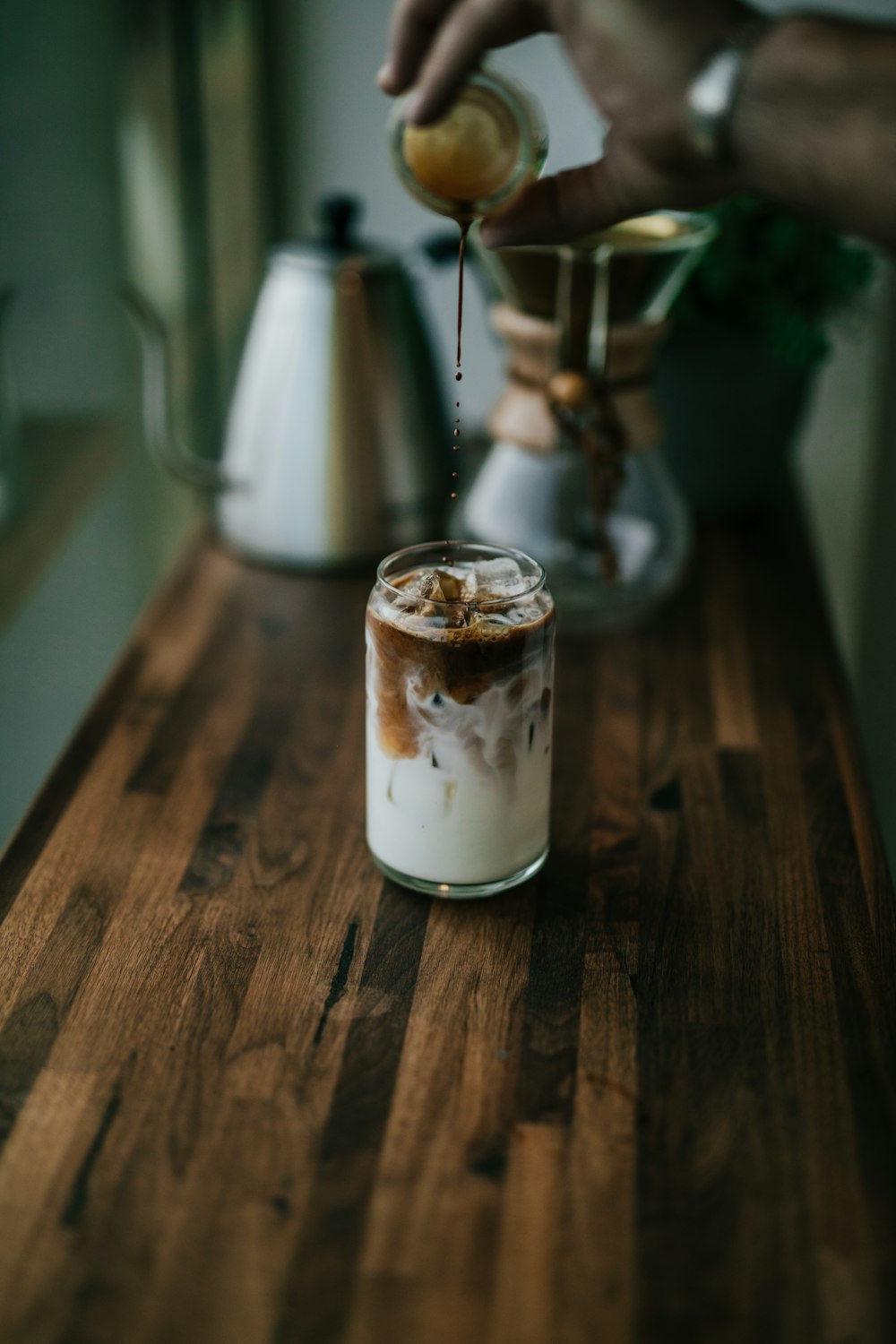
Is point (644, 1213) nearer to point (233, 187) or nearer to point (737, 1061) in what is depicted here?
point (737, 1061)

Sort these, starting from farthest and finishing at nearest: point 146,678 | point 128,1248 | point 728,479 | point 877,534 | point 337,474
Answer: point 877,534 → point 728,479 → point 337,474 → point 146,678 → point 128,1248

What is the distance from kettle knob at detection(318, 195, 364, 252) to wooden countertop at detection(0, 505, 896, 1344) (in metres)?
0.49

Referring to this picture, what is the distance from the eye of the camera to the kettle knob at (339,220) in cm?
125

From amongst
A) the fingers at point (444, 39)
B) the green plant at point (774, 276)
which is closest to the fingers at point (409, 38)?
the fingers at point (444, 39)

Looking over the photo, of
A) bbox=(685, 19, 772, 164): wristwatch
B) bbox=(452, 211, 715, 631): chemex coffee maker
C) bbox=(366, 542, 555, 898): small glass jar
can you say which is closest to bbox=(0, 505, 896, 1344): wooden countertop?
bbox=(366, 542, 555, 898): small glass jar

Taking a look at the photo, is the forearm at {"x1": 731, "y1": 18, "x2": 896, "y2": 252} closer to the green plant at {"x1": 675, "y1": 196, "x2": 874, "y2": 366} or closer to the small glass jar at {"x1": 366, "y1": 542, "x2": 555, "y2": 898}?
the small glass jar at {"x1": 366, "y1": 542, "x2": 555, "y2": 898}

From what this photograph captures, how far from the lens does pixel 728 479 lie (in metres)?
1.41

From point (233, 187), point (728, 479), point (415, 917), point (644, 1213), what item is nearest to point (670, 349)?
point (728, 479)

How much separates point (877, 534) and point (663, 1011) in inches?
44.5

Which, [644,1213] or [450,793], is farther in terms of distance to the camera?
[450,793]

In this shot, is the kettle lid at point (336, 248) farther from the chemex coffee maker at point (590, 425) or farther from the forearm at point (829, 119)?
the forearm at point (829, 119)

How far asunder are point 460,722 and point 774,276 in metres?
0.78

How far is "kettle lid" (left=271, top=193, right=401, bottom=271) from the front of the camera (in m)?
1.24

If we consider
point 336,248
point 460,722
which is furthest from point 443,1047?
point 336,248
